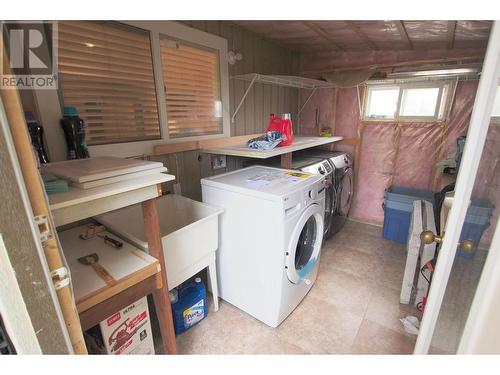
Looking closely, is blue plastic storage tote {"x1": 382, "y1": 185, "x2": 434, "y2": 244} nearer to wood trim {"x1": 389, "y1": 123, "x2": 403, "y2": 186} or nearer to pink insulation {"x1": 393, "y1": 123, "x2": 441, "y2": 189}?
pink insulation {"x1": 393, "y1": 123, "x2": 441, "y2": 189}

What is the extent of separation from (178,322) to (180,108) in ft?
5.36

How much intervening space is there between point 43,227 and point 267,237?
3.89 feet

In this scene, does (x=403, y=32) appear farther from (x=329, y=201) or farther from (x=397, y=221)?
(x=397, y=221)

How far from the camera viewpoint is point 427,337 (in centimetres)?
87

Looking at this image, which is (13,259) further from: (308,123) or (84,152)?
(308,123)

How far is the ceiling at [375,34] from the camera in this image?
1963mm

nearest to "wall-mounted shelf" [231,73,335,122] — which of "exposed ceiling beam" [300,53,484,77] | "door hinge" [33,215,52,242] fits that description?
"exposed ceiling beam" [300,53,484,77]

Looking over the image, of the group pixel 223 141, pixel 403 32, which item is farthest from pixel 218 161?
pixel 403 32

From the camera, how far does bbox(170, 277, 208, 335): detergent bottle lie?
5.52 feet

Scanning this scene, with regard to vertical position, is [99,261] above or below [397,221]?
above

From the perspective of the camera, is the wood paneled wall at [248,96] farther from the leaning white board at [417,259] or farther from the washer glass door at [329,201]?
the leaning white board at [417,259]

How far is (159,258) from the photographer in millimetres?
1193

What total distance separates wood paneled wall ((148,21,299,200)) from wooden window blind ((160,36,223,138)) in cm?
18
